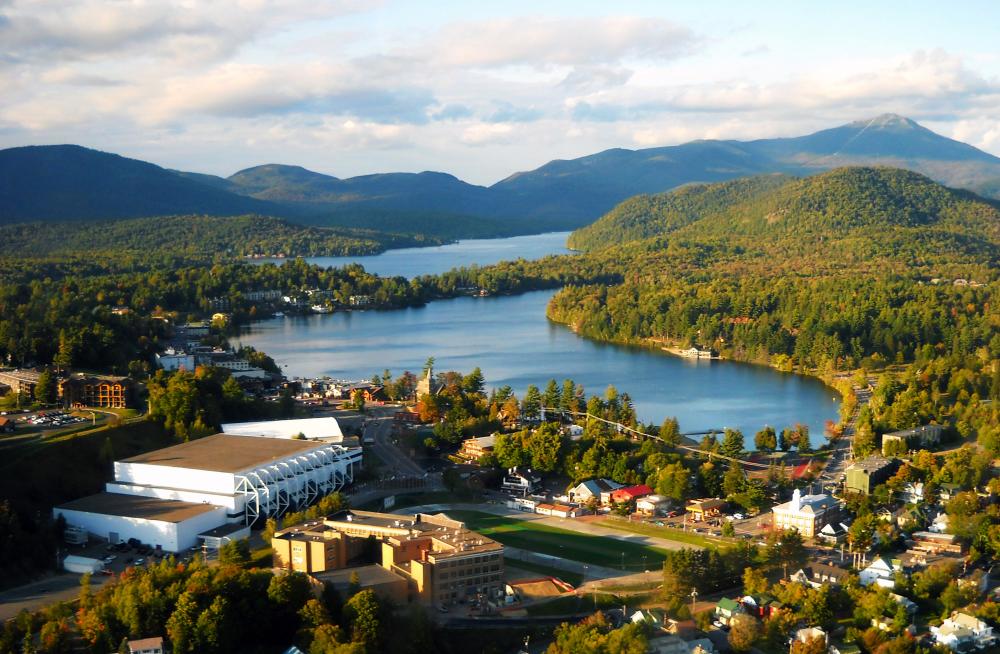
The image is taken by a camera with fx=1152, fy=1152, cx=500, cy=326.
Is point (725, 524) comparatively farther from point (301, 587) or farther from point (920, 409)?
point (920, 409)

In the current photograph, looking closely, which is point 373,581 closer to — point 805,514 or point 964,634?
point 805,514

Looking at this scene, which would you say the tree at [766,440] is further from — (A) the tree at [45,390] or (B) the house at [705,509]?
(A) the tree at [45,390]

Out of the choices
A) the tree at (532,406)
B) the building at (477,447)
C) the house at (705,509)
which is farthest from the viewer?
the tree at (532,406)

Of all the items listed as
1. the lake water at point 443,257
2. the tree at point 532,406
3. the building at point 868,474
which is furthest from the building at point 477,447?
the lake water at point 443,257

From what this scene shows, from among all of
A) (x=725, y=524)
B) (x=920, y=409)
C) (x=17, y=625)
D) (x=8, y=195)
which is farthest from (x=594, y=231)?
(x=17, y=625)

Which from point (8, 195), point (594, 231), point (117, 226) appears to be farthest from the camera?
point (8, 195)

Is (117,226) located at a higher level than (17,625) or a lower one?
higher

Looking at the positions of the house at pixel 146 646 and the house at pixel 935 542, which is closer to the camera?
the house at pixel 146 646

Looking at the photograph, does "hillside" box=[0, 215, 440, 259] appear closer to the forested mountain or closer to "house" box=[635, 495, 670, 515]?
the forested mountain
